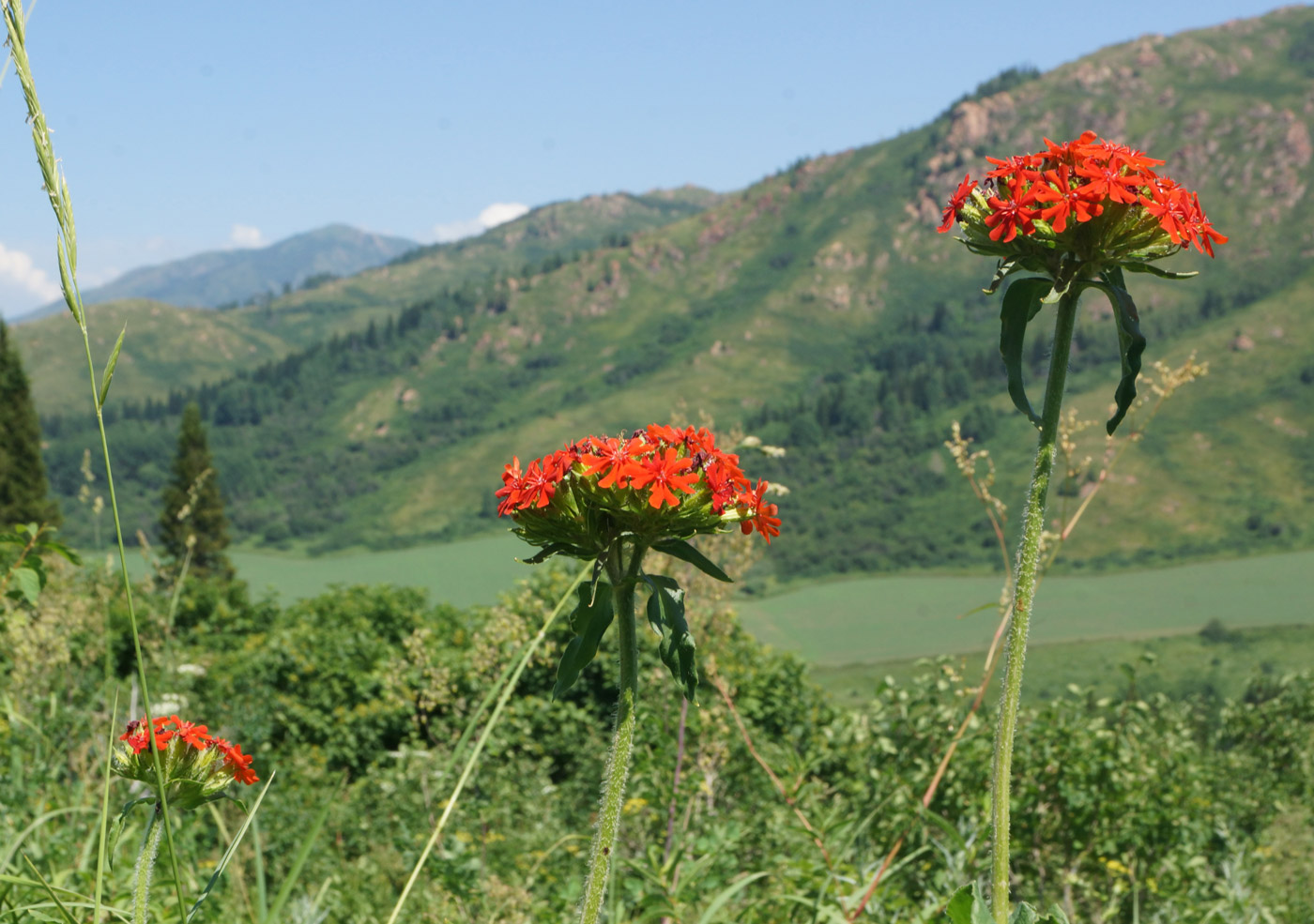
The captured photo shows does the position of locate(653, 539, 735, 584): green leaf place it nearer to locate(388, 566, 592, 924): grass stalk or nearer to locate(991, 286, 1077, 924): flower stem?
locate(388, 566, 592, 924): grass stalk

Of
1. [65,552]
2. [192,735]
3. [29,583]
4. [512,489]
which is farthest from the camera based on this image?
[65,552]

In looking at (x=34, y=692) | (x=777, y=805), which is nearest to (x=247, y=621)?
(x=34, y=692)

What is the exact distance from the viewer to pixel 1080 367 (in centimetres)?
12081

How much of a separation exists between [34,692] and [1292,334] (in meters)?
134

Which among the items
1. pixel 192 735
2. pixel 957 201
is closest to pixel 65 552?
pixel 192 735

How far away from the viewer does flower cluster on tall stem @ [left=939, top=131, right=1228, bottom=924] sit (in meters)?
1.40

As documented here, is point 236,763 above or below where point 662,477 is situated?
below

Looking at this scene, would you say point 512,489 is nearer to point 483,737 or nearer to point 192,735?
point 483,737

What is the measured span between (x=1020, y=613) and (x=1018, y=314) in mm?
469

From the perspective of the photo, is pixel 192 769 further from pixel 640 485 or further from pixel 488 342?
pixel 488 342

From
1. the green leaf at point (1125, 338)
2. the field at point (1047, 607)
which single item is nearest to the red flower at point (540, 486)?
the green leaf at point (1125, 338)

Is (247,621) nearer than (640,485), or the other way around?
(640,485)

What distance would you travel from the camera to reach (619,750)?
1.38m

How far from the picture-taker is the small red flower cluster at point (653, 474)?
53.1 inches
